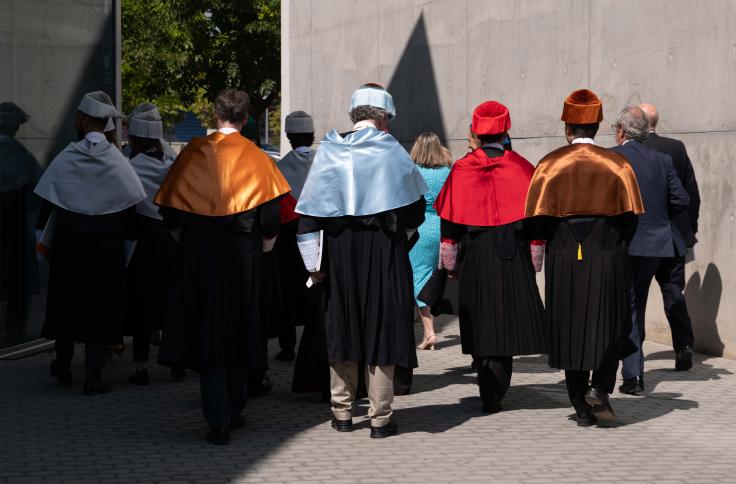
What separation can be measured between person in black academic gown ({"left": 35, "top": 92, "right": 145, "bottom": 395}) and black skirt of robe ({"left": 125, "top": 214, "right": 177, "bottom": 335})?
28cm

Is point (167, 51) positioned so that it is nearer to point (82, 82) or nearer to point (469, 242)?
point (82, 82)

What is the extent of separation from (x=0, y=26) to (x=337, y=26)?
22.7 ft

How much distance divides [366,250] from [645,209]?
2380 mm

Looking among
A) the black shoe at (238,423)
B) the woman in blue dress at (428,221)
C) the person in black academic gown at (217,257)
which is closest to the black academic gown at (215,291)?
Result: the person in black academic gown at (217,257)

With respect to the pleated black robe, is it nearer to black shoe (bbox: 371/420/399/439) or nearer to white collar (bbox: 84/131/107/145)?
black shoe (bbox: 371/420/399/439)

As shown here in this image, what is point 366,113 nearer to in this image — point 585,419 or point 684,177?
point 585,419

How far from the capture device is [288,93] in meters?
18.1

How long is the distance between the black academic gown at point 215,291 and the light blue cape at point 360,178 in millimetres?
260

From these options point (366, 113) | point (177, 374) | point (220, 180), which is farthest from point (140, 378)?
point (366, 113)

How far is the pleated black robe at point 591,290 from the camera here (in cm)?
746

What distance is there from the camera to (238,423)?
24.6 feet

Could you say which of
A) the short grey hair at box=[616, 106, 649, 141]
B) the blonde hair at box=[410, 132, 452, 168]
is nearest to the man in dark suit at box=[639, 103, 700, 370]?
the short grey hair at box=[616, 106, 649, 141]

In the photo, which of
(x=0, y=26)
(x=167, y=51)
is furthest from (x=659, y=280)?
(x=167, y=51)

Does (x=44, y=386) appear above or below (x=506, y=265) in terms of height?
below
